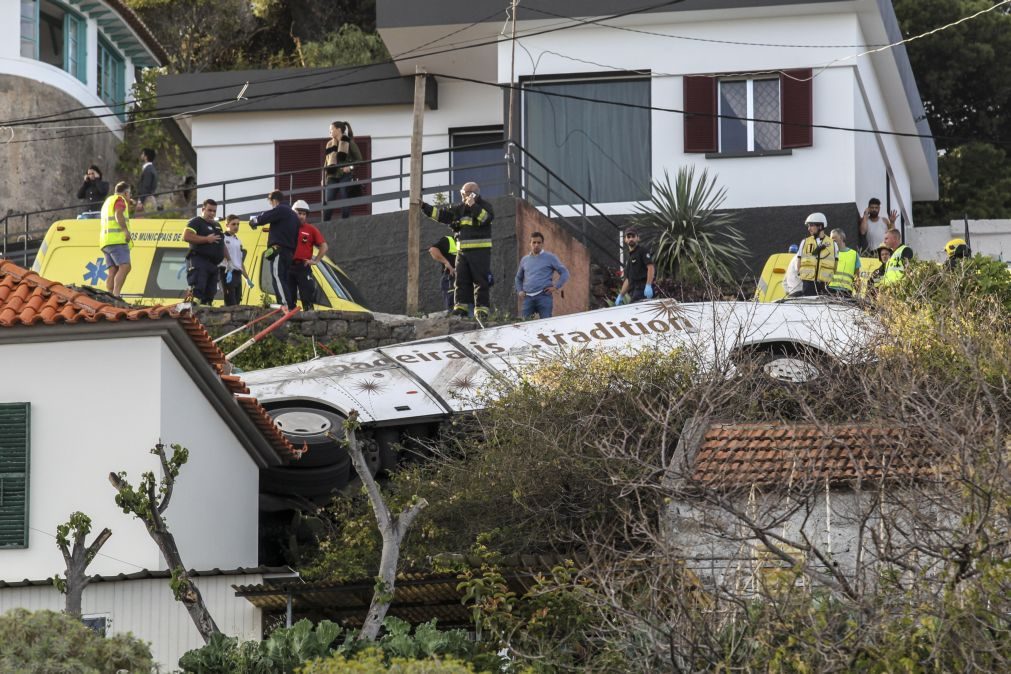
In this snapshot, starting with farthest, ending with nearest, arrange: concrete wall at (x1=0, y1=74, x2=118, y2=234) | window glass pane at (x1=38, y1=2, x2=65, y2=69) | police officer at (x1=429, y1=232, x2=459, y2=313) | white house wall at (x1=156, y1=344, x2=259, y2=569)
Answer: window glass pane at (x1=38, y1=2, x2=65, y2=69) < concrete wall at (x1=0, y1=74, x2=118, y2=234) < police officer at (x1=429, y1=232, x2=459, y2=313) < white house wall at (x1=156, y1=344, x2=259, y2=569)

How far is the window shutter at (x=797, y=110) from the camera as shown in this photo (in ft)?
101

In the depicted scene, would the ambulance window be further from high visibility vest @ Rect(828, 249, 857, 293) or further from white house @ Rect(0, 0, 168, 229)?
white house @ Rect(0, 0, 168, 229)

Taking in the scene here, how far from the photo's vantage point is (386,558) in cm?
1452

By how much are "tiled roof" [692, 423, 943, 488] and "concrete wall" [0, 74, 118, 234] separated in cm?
2413

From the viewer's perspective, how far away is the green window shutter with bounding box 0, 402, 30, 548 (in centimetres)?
1778

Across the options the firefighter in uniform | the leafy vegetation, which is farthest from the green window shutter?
the firefighter in uniform

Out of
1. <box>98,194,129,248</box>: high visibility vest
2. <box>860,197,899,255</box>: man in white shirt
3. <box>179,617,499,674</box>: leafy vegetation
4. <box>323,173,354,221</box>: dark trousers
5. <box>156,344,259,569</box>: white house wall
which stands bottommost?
<box>179,617,499,674</box>: leafy vegetation

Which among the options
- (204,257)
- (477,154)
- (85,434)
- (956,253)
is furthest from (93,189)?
(85,434)

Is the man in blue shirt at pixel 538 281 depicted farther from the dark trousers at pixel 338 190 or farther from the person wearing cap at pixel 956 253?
the dark trousers at pixel 338 190

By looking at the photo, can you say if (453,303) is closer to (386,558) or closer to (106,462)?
(106,462)

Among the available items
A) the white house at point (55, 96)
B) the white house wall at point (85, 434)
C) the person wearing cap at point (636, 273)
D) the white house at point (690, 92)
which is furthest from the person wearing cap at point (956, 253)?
the white house at point (55, 96)

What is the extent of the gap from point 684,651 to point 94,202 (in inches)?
831

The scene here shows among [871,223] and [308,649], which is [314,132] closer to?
[871,223]

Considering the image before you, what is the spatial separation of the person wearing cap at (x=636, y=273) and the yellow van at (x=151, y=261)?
11.5ft
